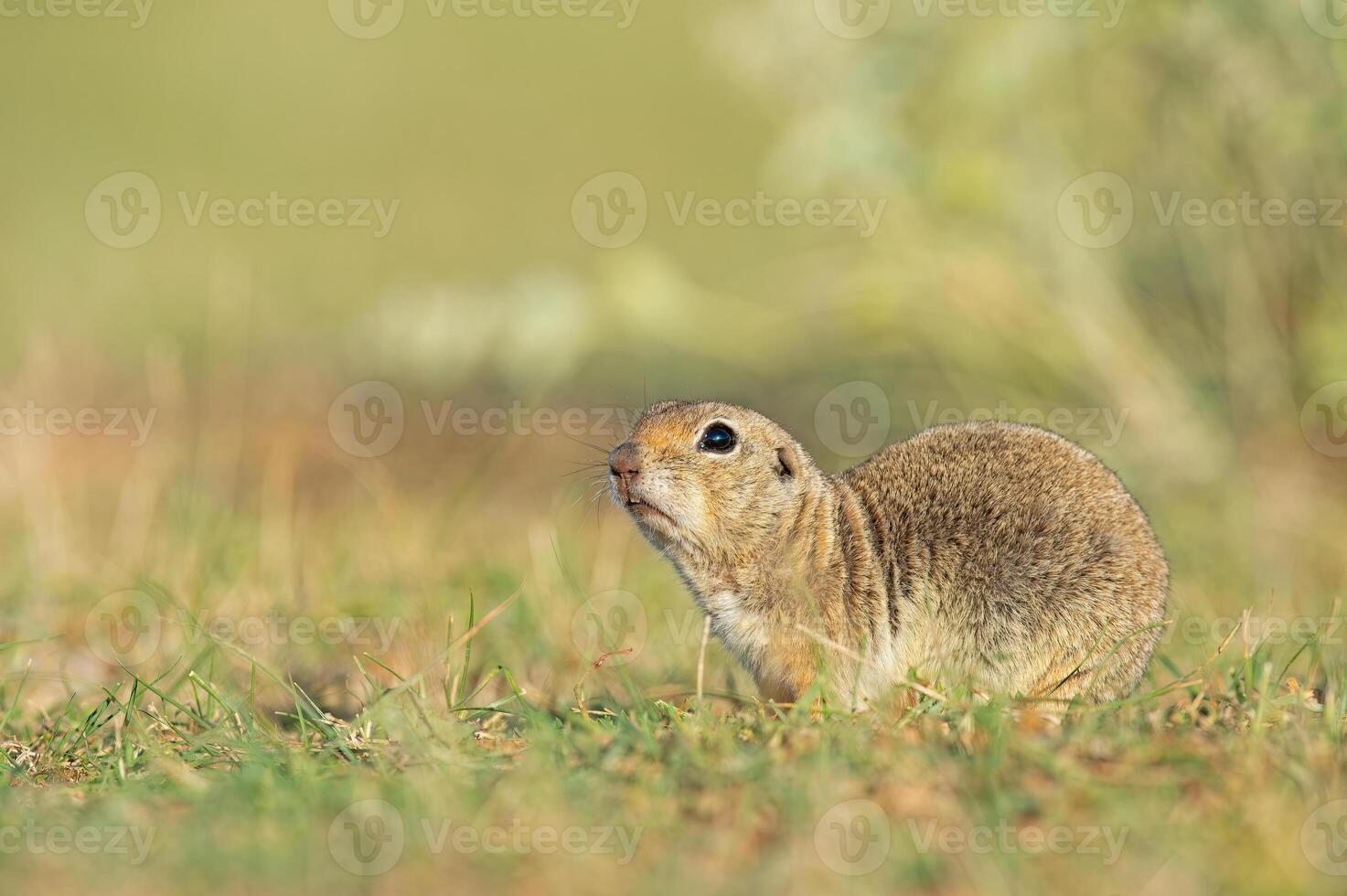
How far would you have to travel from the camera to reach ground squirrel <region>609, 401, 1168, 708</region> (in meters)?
4.04

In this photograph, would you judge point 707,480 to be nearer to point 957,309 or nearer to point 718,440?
point 718,440

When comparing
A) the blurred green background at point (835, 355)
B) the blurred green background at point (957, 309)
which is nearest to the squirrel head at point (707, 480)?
the blurred green background at point (835, 355)

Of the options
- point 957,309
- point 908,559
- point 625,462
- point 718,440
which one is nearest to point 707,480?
point 718,440

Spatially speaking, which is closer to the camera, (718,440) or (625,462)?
(625,462)

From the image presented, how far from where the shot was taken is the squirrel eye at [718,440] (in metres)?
4.26

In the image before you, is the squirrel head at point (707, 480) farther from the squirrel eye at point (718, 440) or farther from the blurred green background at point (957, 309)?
the blurred green background at point (957, 309)

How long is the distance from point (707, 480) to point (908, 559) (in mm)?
647

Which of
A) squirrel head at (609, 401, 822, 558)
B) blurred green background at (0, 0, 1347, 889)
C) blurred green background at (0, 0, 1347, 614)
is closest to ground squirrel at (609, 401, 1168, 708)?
squirrel head at (609, 401, 822, 558)

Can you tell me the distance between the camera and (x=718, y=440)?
4.27 metres

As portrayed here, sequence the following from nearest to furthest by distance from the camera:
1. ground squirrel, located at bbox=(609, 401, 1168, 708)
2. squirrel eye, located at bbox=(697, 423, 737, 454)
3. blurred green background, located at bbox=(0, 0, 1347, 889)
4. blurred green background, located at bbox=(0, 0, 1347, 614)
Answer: ground squirrel, located at bbox=(609, 401, 1168, 708) → squirrel eye, located at bbox=(697, 423, 737, 454) → blurred green background, located at bbox=(0, 0, 1347, 889) → blurred green background, located at bbox=(0, 0, 1347, 614)

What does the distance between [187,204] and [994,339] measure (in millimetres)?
10502

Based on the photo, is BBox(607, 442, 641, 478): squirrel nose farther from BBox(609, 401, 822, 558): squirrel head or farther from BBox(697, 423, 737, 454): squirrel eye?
BBox(697, 423, 737, 454): squirrel eye

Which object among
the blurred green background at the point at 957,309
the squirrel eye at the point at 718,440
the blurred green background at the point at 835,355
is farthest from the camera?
the blurred green background at the point at 957,309

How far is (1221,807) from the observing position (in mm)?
2764
